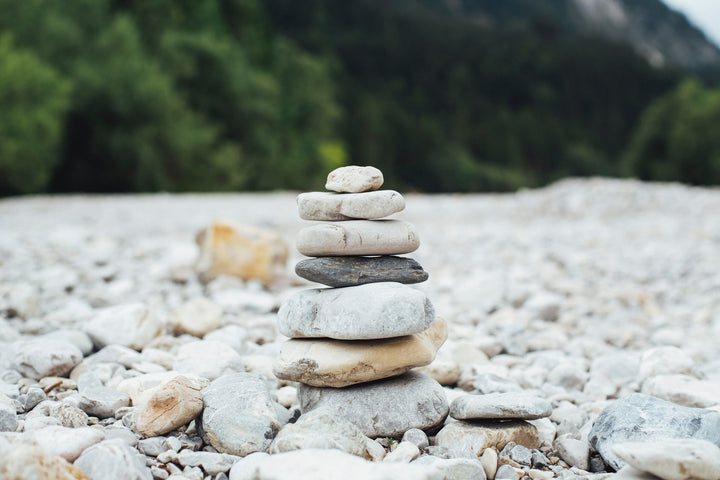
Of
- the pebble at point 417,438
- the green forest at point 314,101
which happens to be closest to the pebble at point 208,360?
the pebble at point 417,438

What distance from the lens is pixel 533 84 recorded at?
75500 millimetres

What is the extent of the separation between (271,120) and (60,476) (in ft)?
99.7

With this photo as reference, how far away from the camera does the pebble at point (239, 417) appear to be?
2754mm

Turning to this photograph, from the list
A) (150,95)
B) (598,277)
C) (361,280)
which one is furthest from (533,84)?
(361,280)

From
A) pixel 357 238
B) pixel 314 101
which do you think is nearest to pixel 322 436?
pixel 357 238

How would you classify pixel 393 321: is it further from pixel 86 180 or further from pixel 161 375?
pixel 86 180

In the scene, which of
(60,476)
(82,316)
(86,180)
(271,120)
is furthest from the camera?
(271,120)

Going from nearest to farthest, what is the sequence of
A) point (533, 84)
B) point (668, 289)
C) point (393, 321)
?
point (393, 321) < point (668, 289) < point (533, 84)

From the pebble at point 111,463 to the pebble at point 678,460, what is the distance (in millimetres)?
1877

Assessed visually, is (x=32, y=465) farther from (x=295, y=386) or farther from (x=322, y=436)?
(x=295, y=386)

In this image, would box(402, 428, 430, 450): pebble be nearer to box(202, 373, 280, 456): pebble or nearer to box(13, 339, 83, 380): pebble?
box(202, 373, 280, 456): pebble

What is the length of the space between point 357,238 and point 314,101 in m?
35.6

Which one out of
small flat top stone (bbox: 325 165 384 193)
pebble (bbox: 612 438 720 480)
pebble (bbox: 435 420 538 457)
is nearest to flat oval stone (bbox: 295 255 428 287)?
small flat top stone (bbox: 325 165 384 193)

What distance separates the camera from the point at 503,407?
111 inches
